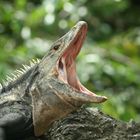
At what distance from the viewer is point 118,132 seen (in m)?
4.75

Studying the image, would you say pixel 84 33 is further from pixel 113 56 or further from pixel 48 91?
pixel 113 56

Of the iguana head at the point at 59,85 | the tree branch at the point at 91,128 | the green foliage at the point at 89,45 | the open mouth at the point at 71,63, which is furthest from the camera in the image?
the green foliage at the point at 89,45

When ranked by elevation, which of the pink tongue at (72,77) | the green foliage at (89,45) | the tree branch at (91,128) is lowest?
the tree branch at (91,128)

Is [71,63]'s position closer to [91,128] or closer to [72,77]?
[72,77]

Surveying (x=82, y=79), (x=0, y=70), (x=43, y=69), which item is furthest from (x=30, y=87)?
(x=82, y=79)

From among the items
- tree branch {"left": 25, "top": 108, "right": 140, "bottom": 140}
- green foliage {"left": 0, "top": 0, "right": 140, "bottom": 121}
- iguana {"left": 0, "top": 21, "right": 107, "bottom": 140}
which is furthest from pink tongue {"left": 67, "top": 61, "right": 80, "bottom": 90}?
green foliage {"left": 0, "top": 0, "right": 140, "bottom": 121}

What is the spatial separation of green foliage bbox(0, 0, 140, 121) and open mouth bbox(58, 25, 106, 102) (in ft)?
7.06

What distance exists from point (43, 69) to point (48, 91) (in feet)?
0.69

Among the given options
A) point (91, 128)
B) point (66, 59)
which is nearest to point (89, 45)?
point (91, 128)

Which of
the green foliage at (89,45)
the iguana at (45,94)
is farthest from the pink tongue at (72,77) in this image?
the green foliage at (89,45)

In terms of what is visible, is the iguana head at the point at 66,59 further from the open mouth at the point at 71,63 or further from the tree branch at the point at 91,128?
the tree branch at the point at 91,128

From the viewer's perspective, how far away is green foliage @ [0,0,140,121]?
7621mm

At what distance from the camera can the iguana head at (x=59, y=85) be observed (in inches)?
169

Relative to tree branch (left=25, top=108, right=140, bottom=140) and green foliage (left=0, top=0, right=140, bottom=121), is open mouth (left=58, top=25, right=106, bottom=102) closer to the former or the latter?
tree branch (left=25, top=108, right=140, bottom=140)
